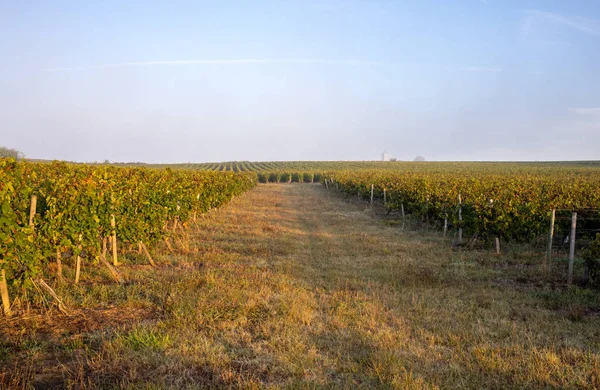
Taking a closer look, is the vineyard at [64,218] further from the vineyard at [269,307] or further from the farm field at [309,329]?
the farm field at [309,329]

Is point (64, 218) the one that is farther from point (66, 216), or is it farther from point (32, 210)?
point (32, 210)

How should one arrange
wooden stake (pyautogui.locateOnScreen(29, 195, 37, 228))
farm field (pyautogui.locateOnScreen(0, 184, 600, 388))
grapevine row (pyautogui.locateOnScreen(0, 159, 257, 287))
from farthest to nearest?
wooden stake (pyautogui.locateOnScreen(29, 195, 37, 228)) → grapevine row (pyautogui.locateOnScreen(0, 159, 257, 287)) → farm field (pyautogui.locateOnScreen(0, 184, 600, 388))

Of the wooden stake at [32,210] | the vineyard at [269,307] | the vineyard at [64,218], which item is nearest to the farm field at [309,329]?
the vineyard at [269,307]

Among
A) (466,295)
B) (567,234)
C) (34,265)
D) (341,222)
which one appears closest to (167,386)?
(34,265)

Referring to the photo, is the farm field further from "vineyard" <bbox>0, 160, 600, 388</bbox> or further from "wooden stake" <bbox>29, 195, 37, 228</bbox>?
"wooden stake" <bbox>29, 195, 37, 228</bbox>

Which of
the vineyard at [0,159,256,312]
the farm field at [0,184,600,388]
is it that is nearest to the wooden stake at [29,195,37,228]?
the vineyard at [0,159,256,312]

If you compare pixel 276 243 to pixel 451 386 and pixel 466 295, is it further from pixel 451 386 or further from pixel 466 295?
pixel 451 386

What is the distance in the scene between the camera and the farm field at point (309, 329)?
15.7 feet

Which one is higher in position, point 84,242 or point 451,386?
point 84,242

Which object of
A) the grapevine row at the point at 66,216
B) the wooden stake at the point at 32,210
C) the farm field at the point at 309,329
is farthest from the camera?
the wooden stake at the point at 32,210

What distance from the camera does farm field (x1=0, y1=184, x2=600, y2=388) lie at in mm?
4773

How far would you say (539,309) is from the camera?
24.2 feet

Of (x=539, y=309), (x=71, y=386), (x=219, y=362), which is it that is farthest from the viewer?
(x=539, y=309)

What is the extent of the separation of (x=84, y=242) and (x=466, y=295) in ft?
23.8
